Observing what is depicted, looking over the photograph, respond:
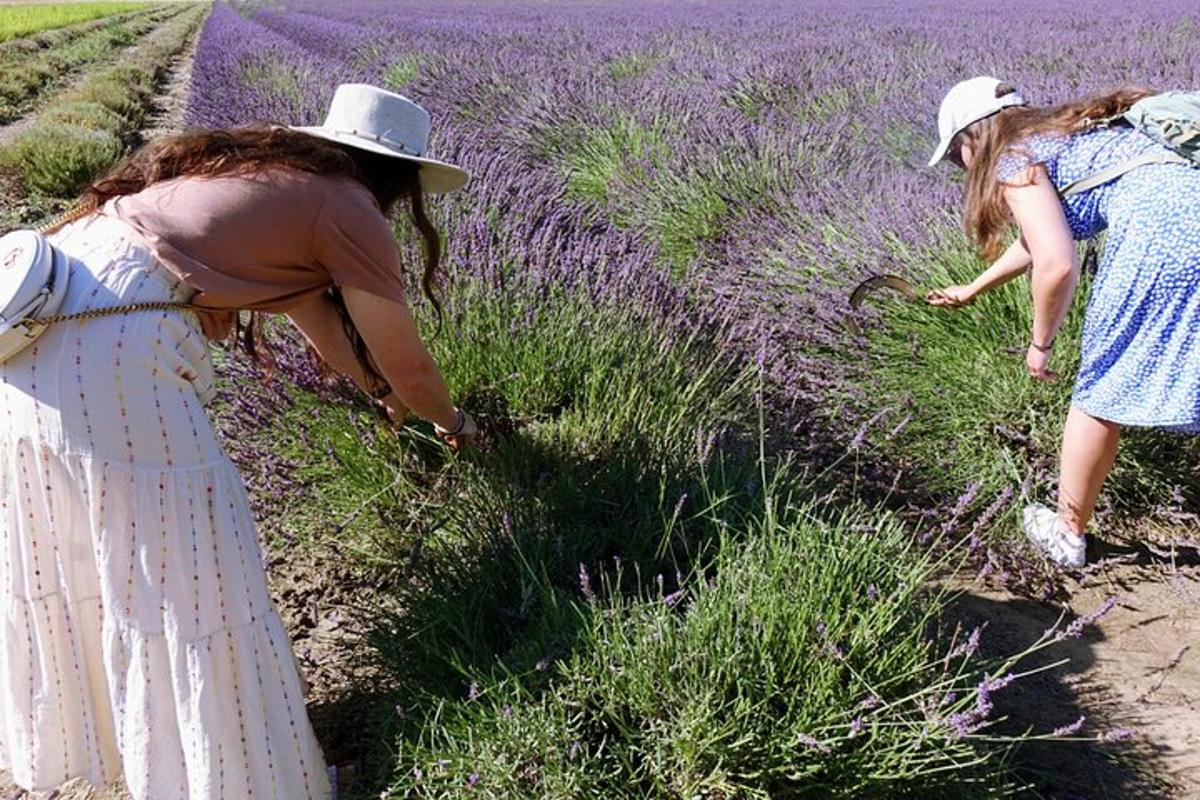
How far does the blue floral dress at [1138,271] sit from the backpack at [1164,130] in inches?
0.7

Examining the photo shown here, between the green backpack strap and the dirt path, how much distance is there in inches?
34.8

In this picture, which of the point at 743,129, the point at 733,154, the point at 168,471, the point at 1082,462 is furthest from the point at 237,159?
the point at 743,129

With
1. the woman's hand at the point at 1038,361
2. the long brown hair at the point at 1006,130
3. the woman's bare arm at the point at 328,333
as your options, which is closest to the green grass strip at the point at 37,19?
the woman's bare arm at the point at 328,333

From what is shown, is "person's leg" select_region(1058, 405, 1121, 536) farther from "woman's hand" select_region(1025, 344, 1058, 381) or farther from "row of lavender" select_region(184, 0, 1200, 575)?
"row of lavender" select_region(184, 0, 1200, 575)

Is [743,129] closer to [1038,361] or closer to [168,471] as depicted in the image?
[1038,361]

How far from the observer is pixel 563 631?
168 cm

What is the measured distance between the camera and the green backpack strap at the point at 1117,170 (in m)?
2.01

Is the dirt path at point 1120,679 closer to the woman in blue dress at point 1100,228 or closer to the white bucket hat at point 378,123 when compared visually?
the woman in blue dress at point 1100,228

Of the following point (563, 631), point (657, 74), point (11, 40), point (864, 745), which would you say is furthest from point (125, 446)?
point (11, 40)

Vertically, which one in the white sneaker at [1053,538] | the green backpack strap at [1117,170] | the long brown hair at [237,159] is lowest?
the white sneaker at [1053,538]

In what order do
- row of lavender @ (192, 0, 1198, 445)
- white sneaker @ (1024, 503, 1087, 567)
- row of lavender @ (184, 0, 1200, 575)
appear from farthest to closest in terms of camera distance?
1. row of lavender @ (192, 0, 1198, 445)
2. row of lavender @ (184, 0, 1200, 575)
3. white sneaker @ (1024, 503, 1087, 567)

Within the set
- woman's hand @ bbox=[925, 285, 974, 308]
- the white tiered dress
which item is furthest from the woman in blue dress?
the white tiered dress

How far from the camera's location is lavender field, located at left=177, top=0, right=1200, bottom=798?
1.55 meters

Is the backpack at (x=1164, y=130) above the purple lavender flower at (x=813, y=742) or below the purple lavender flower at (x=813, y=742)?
above
